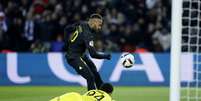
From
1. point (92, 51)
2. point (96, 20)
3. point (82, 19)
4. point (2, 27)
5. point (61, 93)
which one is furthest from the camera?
point (82, 19)

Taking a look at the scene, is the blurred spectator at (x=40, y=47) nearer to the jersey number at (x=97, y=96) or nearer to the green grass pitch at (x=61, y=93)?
the green grass pitch at (x=61, y=93)

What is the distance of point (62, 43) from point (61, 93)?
395 cm

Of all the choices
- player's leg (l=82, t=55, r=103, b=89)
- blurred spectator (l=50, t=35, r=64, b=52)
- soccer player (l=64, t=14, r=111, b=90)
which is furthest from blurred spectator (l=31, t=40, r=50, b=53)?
player's leg (l=82, t=55, r=103, b=89)

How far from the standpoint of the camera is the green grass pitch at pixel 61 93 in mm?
15867

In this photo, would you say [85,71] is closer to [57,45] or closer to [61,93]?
[61,93]

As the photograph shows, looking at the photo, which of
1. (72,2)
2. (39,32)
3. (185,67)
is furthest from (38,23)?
(185,67)

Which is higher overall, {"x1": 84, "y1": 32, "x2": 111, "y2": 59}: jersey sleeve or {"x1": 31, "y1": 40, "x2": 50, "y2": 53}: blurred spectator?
{"x1": 84, "y1": 32, "x2": 111, "y2": 59}: jersey sleeve

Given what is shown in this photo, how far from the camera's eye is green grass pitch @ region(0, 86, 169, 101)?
1587 cm

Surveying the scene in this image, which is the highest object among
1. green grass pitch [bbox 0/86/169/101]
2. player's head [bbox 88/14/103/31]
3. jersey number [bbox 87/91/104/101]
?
player's head [bbox 88/14/103/31]

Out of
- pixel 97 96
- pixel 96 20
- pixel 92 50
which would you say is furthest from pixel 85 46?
pixel 97 96

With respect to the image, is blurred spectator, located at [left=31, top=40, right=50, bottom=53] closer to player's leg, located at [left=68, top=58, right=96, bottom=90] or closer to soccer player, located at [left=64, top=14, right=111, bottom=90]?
soccer player, located at [left=64, top=14, right=111, bottom=90]

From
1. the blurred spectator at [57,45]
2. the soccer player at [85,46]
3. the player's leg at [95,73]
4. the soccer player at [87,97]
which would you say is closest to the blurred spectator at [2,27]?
the blurred spectator at [57,45]

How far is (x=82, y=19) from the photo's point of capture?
2222 cm

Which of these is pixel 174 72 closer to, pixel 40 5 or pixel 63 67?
pixel 63 67
